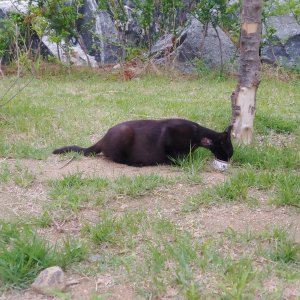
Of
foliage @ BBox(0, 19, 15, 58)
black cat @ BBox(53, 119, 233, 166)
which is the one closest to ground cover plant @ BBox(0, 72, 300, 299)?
black cat @ BBox(53, 119, 233, 166)

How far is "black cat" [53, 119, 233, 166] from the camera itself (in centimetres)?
505

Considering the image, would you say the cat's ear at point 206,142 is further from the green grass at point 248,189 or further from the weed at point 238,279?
the weed at point 238,279

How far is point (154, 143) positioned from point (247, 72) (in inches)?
49.0

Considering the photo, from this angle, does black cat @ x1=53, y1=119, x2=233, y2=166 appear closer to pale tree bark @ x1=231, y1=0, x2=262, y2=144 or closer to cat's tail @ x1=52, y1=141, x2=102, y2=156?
cat's tail @ x1=52, y1=141, x2=102, y2=156

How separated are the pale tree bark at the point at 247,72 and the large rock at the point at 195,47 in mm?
6928

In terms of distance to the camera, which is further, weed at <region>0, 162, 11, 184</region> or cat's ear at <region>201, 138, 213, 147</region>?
cat's ear at <region>201, 138, 213, 147</region>

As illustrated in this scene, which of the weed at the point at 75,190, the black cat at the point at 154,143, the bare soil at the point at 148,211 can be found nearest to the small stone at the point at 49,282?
the bare soil at the point at 148,211

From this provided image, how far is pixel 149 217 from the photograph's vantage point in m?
3.62

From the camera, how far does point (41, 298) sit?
2.64 m

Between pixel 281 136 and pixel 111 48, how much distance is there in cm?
828

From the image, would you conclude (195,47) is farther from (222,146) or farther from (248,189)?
(248,189)

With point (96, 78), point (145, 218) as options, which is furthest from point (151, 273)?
point (96, 78)

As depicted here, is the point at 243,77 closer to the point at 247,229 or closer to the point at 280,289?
the point at 247,229

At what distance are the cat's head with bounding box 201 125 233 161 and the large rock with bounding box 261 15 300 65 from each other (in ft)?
25.0
